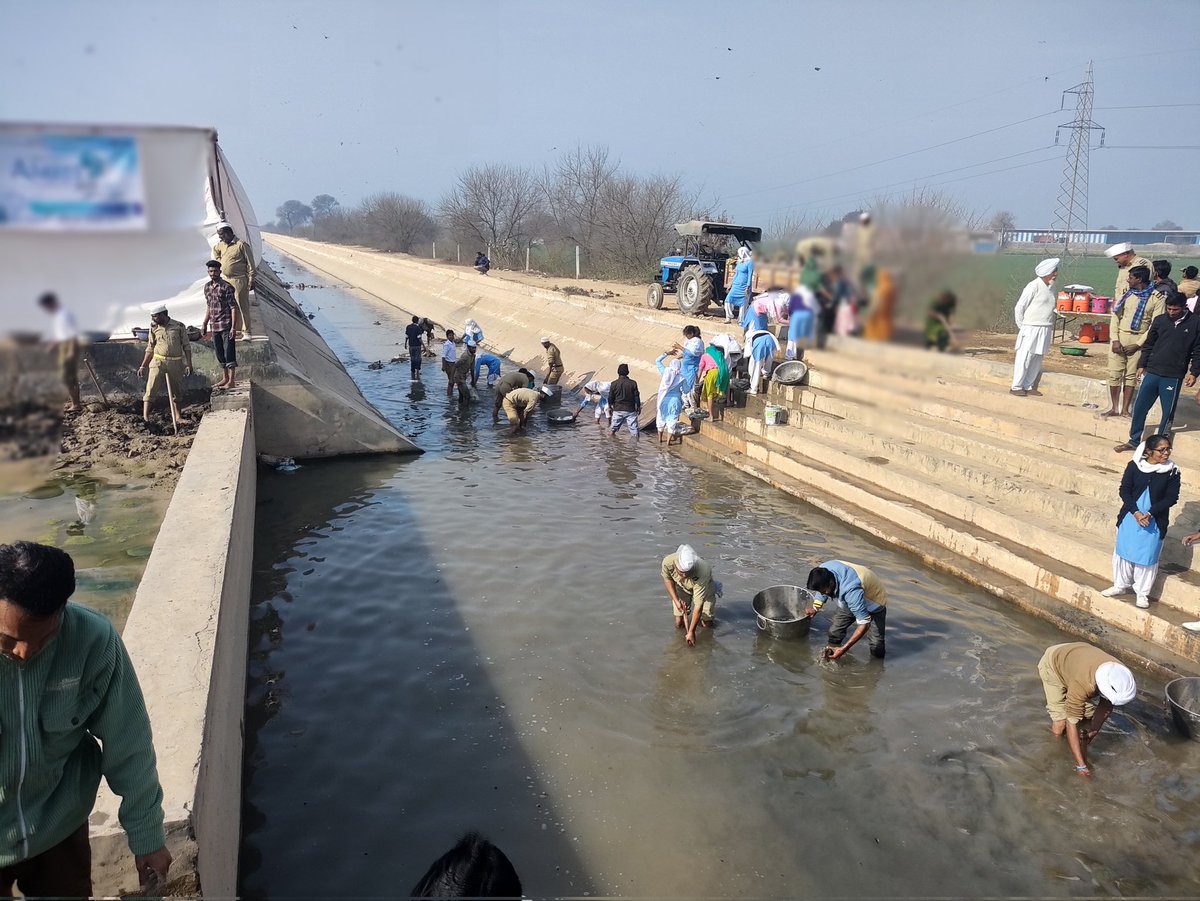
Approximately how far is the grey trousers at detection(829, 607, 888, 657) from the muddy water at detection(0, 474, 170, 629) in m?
5.25

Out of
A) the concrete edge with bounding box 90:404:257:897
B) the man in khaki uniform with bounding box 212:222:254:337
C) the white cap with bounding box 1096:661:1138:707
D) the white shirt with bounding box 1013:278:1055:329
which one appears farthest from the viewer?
the man in khaki uniform with bounding box 212:222:254:337

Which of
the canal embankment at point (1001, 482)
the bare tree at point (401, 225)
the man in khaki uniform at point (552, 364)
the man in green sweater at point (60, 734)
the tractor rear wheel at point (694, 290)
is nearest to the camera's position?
the man in green sweater at point (60, 734)

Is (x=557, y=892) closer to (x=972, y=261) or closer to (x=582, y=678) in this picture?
(x=582, y=678)

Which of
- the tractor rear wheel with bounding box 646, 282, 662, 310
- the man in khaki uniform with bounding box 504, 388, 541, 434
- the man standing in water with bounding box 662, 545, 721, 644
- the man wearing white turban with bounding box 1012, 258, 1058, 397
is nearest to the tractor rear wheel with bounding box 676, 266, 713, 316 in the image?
the tractor rear wheel with bounding box 646, 282, 662, 310

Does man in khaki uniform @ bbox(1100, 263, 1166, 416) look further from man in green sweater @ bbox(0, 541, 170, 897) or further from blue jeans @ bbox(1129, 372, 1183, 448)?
man in green sweater @ bbox(0, 541, 170, 897)

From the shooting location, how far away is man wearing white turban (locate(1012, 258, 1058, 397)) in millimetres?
5777

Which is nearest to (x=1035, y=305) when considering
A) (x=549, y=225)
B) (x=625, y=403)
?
(x=625, y=403)

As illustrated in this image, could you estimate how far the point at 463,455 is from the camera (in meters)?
12.2

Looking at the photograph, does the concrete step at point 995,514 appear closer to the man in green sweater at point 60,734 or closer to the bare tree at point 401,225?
the man in green sweater at point 60,734

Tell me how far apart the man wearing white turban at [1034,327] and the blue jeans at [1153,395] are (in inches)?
38.8

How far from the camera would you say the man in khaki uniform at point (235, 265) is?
10469mm

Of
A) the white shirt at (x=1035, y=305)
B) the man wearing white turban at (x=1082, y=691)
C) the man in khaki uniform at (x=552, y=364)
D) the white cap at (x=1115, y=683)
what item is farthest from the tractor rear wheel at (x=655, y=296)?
the white cap at (x=1115, y=683)

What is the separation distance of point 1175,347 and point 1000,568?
264cm

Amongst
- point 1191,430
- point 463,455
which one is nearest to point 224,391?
point 463,455
